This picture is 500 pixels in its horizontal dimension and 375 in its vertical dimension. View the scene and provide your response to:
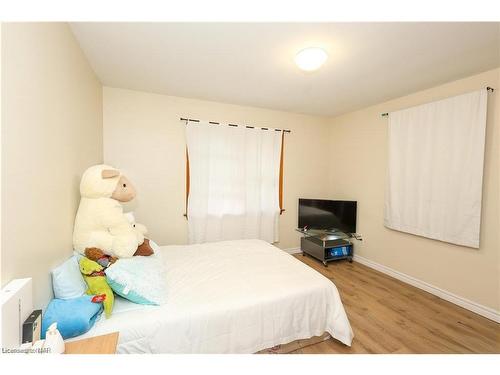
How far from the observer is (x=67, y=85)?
4.75 ft

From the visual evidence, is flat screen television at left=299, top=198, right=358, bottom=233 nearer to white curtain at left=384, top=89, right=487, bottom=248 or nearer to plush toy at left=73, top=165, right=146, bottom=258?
white curtain at left=384, top=89, right=487, bottom=248

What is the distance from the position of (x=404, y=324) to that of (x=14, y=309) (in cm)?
267

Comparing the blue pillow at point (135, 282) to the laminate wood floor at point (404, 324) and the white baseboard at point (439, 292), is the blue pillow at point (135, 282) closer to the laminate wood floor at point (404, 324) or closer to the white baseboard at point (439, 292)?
the laminate wood floor at point (404, 324)

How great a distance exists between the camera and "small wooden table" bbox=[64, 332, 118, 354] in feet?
2.90

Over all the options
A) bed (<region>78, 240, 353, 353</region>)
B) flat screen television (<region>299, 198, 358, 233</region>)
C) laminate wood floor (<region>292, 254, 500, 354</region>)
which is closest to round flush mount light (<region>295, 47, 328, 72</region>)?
bed (<region>78, 240, 353, 353</region>)

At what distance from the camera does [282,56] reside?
6.02 feet

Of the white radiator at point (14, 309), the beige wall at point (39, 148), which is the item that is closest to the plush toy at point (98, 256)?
the beige wall at point (39, 148)

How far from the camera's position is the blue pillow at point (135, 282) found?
1296 millimetres

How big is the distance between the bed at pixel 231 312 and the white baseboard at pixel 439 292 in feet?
5.21

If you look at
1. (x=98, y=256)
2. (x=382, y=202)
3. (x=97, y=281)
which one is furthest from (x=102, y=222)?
(x=382, y=202)

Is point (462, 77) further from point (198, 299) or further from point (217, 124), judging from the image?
point (198, 299)

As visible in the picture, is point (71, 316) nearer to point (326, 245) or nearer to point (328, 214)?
point (326, 245)
